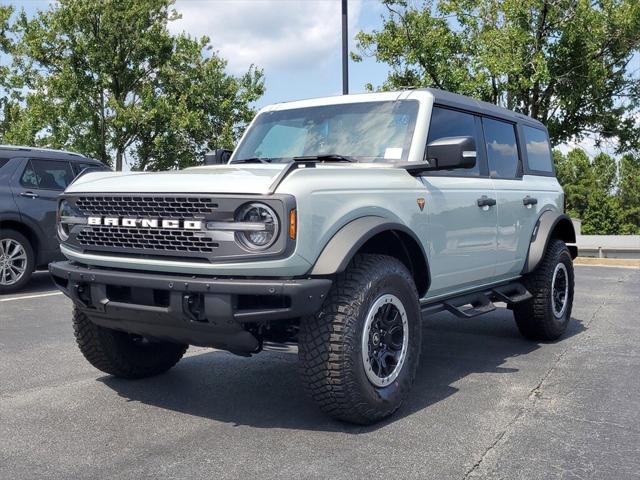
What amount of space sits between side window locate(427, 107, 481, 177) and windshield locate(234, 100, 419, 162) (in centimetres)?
18

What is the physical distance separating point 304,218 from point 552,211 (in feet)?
12.1

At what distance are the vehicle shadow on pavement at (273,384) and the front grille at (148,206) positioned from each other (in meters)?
1.05

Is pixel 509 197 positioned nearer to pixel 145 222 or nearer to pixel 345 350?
pixel 345 350

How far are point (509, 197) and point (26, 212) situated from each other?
6.29 metres

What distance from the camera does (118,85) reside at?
24.0 m

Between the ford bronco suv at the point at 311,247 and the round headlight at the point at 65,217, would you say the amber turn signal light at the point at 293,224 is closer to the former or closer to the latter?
the ford bronco suv at the point at 311,247

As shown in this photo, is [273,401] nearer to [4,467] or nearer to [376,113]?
[4,467]

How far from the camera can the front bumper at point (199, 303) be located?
3.42 m

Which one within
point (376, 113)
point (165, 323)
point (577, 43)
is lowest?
point (165, 323)

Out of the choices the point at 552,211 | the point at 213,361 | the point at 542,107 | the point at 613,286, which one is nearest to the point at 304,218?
the point at 213,361

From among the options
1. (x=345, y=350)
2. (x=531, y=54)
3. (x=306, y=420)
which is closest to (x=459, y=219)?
(x=345, y=350)

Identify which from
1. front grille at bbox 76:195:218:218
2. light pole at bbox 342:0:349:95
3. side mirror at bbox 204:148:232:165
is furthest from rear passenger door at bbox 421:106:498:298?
light pole at bbox 342:0:349:95

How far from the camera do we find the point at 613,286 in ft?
36.0

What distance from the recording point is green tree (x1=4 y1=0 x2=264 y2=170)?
22.7m
